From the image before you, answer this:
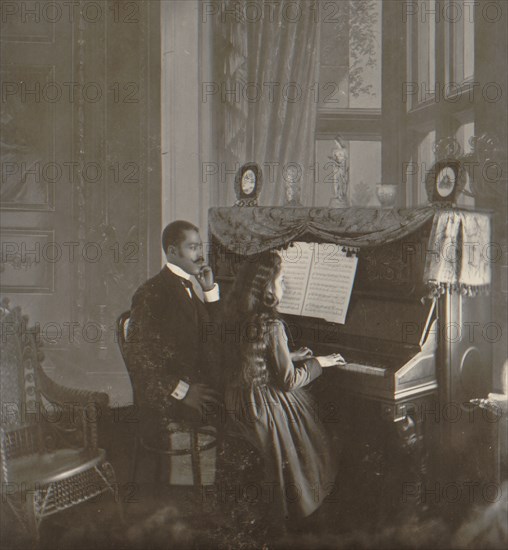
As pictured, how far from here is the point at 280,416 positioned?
109 inches

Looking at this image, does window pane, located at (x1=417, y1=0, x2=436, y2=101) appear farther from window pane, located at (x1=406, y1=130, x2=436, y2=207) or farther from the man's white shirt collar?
the man's white shirt collar

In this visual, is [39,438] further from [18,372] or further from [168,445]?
[168,445]

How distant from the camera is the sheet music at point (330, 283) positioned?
10.00 feet

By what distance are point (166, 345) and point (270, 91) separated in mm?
1589

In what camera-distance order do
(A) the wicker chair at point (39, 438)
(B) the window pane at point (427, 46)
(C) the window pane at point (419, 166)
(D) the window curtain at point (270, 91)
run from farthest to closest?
(D) the window curtain at point (270, 91) → (C) the window pane at point (419, 166) → (B) the window pane at point (427, 46) → (A) the wicker chair at point (39, 438)

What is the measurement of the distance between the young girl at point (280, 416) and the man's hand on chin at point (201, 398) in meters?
0.09

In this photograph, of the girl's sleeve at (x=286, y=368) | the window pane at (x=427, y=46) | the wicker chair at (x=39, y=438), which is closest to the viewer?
the wicker chair at (x=39, y=438)

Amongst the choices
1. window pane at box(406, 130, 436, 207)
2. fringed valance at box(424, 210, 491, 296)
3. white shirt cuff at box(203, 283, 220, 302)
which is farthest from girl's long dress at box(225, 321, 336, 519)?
window pane at box(406, 130, 436, 207)

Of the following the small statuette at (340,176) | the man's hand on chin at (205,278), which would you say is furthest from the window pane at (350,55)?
the man's hand on chin at (205,278)

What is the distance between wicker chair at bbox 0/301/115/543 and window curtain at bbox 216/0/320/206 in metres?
1.41

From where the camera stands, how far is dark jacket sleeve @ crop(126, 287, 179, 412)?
2850 millimetres

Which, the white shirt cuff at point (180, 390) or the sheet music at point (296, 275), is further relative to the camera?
the sheet music at point (296, 275)

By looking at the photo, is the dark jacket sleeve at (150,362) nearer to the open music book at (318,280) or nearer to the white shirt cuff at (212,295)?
the white shirt cuff at (212,295)

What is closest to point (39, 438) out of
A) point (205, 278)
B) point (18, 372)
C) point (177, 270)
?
point (18, 372)
